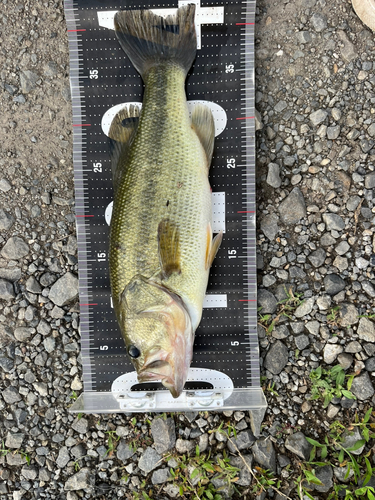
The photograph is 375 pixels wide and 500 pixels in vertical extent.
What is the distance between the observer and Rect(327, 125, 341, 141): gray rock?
112 inches

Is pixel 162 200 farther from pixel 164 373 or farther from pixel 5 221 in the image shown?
pixel 5 221

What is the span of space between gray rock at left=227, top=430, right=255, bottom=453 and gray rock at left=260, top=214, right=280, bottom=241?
1.62 metres

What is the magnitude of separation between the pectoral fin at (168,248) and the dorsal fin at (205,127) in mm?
639

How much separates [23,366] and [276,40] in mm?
3489

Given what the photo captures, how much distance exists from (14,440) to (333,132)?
3.74 meters

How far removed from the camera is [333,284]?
2855 mm

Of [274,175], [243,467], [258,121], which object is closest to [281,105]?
[258,121]

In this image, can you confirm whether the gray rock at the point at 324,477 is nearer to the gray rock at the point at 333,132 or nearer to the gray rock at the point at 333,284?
the gray rock at the point at 333,284

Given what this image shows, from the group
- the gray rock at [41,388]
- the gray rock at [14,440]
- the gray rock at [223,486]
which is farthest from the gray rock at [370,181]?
the gray rock at [14,440]

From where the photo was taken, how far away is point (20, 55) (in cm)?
302

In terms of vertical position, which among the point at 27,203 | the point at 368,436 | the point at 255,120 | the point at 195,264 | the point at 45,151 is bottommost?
the point at 368,436

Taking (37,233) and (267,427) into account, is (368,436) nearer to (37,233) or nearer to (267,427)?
(267,427)

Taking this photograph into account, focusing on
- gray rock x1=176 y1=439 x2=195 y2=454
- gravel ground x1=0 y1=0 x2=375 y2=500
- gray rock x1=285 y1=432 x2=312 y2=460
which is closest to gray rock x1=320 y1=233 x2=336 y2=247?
gravel ground x1=0 y1=0 x2=375 y2=500

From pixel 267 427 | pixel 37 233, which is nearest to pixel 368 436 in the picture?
pixel 267 427
